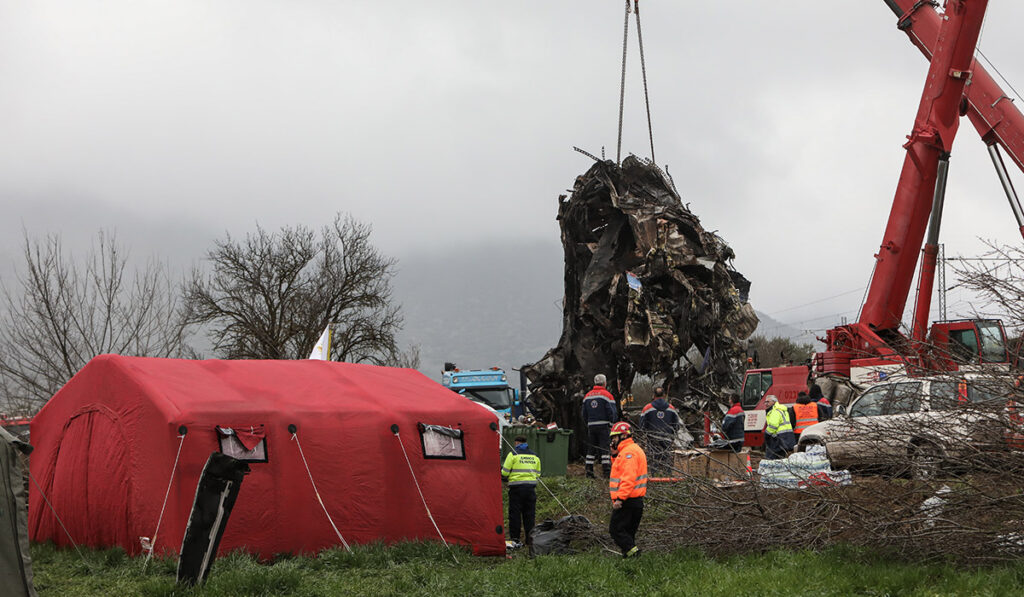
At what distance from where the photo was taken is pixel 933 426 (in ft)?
27.0

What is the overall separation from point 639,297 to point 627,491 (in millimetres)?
11687

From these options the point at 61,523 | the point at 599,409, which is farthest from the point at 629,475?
the point at 61,523

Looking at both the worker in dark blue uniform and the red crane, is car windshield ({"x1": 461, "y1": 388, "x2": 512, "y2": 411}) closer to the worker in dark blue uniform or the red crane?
the worker in dark blue uniform

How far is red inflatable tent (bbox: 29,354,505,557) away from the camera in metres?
10.4

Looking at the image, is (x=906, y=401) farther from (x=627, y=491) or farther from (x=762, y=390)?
(x=762, y=390)

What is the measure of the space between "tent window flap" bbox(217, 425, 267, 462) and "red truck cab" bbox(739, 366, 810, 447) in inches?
374

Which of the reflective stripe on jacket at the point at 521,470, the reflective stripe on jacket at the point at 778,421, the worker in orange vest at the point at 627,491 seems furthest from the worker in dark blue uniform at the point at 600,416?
the worker in orange vest at the point at 627,491

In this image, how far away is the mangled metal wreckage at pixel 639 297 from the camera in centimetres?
2158

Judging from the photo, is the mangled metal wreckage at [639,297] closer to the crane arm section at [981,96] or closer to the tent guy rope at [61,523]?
the crane arm section at [981,96]

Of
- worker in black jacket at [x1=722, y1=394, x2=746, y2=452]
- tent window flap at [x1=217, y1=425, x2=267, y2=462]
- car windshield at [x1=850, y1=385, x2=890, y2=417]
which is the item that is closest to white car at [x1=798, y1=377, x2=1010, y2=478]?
car windshield at [x1=850, y1=385, x2=890, y2=417]

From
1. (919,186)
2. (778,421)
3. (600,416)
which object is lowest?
(778,421)

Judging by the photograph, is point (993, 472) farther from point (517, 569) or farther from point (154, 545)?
point (154, 545)

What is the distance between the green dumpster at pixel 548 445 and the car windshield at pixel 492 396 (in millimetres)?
7414

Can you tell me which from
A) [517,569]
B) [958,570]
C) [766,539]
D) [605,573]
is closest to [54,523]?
[517,569]
